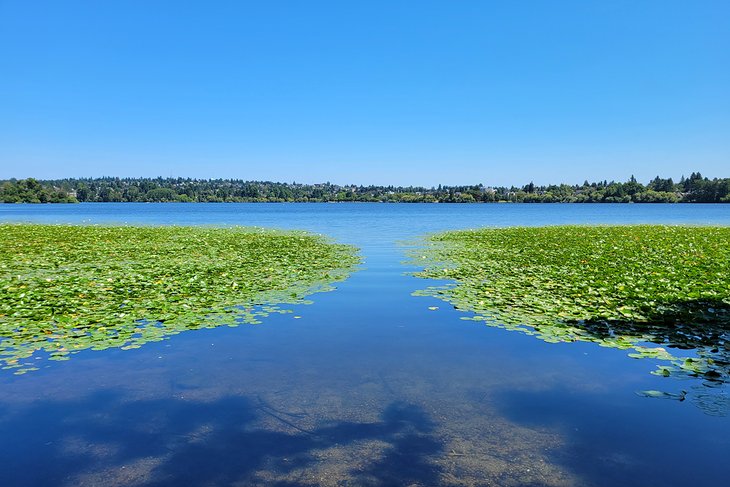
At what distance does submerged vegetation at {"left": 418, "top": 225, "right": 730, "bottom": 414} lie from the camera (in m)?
9.45

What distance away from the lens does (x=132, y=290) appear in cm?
1448

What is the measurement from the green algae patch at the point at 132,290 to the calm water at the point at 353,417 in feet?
4.05

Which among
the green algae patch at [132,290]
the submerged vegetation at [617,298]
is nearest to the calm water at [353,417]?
the submerged vegetation at [617,298]

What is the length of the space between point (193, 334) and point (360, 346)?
149 inches

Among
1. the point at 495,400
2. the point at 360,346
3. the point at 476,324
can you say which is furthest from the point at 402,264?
the point at 495,400

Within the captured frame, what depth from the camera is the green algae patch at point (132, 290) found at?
10109 mm

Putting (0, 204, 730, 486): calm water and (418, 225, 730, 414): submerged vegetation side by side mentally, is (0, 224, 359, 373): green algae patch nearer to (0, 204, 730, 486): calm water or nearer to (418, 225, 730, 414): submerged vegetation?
(0, 204, 730, 486): calm water

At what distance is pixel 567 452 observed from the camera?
579 centimetres

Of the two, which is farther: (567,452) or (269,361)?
(269,361)

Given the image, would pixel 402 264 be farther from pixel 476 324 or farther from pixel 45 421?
pixel 45 421

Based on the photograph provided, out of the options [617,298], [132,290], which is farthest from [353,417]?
[132,290]

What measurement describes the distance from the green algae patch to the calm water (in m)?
1.23

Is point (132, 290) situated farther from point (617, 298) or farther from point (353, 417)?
point (617, 298)

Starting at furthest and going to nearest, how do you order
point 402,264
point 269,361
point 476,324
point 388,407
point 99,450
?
point 402,264 < point 476,324 < point 269,361 < point 388,407 < point 99,450
